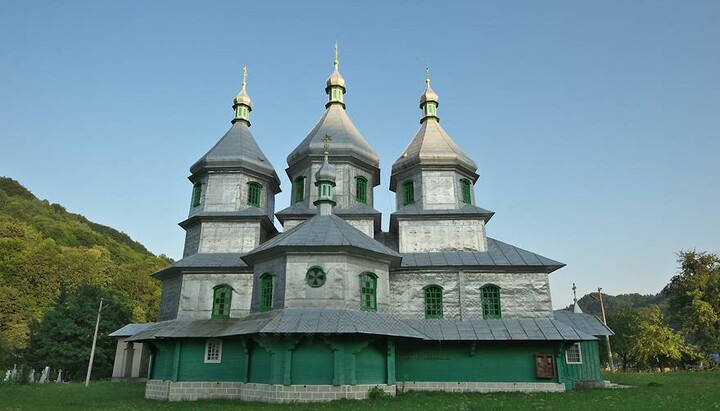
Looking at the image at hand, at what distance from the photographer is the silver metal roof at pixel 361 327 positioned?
587 inches

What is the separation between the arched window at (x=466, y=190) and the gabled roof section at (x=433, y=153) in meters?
0.50

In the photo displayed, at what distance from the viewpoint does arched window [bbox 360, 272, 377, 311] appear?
16.9 metres

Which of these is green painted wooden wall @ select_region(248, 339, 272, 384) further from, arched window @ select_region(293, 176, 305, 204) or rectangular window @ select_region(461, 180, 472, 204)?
rectangular window @ select_region(461, 180, 472, 204)

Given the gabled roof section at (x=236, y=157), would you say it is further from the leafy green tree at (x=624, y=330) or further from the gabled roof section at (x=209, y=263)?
the leafy green tree at (x=624, y=330)

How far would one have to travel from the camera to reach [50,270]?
49.9 metres

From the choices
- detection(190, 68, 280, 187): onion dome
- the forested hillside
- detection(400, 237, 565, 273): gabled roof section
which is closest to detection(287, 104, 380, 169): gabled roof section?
detection(190, 68, 280, 187): onion dome

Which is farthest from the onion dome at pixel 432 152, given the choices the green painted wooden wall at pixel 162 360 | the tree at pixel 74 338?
the tree at pixel 74 338

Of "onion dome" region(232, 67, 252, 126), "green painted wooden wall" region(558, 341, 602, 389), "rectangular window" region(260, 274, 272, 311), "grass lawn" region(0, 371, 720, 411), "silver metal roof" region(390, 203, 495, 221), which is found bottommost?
"grass lawn" region(0, 371, 720, 411)

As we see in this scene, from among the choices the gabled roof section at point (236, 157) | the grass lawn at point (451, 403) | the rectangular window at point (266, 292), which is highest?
the gabled roof section at point (236, 157)

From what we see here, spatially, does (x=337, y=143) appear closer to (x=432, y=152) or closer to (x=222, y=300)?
(x=432, y=152)

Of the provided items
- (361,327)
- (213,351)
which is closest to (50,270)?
(213,351)

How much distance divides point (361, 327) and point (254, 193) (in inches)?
401

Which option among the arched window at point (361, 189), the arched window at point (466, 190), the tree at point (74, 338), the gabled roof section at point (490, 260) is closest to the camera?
the gabled roof section at point (490, 260)

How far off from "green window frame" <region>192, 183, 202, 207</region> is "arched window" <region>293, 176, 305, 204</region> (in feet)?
14.4
